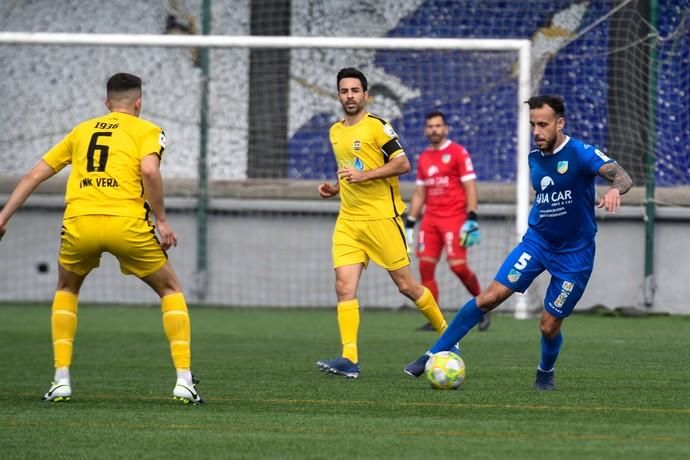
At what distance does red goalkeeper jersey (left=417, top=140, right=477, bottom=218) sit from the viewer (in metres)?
13.9

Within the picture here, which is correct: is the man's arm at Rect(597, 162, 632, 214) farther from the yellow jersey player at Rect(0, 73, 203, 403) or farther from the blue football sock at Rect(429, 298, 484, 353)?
the yellow jersey player at Rect(0, 73, 203, 403)

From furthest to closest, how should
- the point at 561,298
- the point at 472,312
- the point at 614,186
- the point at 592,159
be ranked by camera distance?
the point at 472,312 < the point at 561,298 < the point at 592,159 < the point at 614,186

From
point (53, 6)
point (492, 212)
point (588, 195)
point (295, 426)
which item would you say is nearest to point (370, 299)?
point (492, 212)

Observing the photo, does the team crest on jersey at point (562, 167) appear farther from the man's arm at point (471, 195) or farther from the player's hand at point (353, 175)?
the man's arm at point (471, 195)

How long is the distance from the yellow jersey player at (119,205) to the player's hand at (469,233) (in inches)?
230

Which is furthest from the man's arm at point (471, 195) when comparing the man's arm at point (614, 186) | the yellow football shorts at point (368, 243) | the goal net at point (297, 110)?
the man's arm at point (614, 186)

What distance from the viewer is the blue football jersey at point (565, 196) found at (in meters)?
8.22

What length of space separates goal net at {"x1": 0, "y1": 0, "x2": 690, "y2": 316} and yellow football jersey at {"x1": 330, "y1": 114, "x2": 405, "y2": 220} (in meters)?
6.75

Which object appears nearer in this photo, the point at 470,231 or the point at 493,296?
the point at 493,296

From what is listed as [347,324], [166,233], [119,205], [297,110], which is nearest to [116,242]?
[119,205]

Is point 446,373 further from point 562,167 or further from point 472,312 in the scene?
point 562,167

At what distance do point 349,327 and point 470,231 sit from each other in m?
3.96

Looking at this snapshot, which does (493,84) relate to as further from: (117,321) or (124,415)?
(124,415)

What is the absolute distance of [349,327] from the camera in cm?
990
